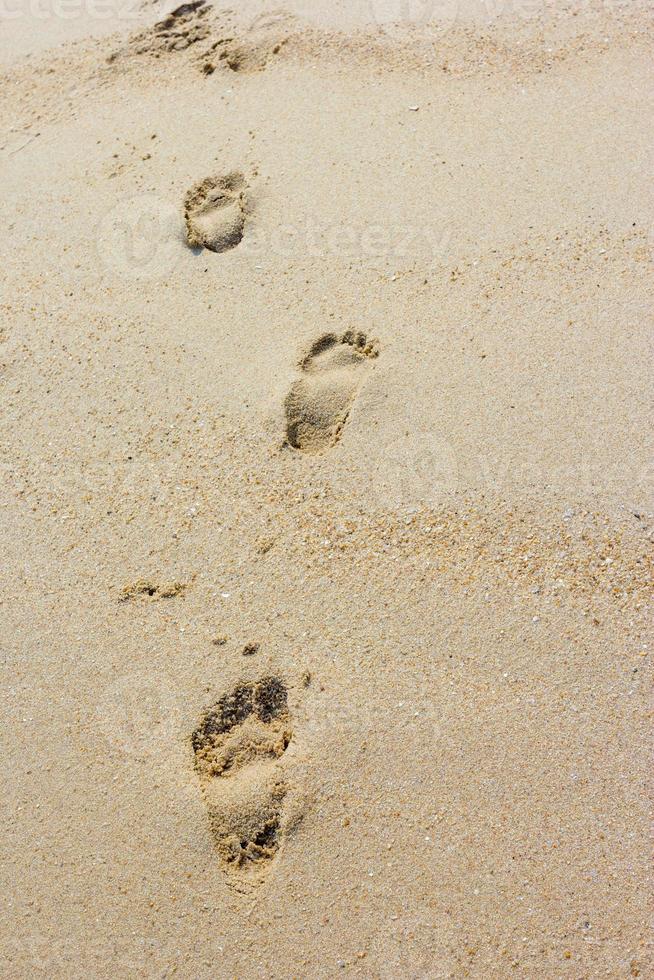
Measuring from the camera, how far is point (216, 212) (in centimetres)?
278

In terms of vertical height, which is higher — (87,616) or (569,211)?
(569,211)

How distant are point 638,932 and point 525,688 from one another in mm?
584

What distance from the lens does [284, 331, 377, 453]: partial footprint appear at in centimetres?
236

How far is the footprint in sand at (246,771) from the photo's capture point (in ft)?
6.34

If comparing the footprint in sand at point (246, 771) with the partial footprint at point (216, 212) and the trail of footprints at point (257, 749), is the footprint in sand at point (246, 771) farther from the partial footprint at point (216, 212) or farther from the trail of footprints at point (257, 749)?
the partial footprint at point (216, 212)

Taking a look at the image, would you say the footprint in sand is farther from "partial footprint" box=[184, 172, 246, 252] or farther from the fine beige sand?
"partial footprint" box=[184, 172, 246, 252]

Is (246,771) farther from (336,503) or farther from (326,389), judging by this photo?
(326,389)

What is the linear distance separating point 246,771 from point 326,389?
110 cm

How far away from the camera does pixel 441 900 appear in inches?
73.8

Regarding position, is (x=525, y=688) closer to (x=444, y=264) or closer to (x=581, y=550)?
(x=581, y=550)

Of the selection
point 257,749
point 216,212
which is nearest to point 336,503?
point 257,749

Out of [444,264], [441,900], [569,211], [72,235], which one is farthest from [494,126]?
[441,900]

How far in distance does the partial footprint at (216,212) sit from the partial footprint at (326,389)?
558 millimetres

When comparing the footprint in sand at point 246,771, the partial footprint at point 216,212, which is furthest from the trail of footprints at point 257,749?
the partial footprint at point 216,212
